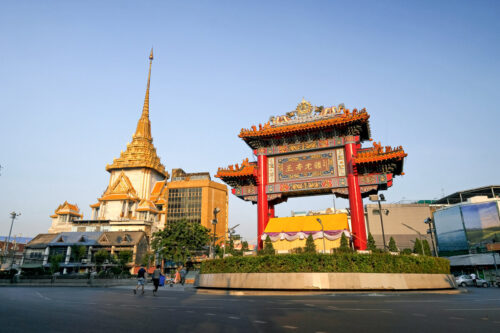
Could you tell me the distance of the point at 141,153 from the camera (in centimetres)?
8962

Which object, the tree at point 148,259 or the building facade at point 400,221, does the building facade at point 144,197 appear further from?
the building facade at point 400,221

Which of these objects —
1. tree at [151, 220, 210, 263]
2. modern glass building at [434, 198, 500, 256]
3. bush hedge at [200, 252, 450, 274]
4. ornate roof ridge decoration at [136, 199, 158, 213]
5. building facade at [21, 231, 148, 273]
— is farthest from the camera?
ornate roof ridge decoration at [136, 199, 158, 213]

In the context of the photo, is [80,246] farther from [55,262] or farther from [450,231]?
[450,231]

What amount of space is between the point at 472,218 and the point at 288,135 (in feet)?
179

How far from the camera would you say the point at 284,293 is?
17.7 m

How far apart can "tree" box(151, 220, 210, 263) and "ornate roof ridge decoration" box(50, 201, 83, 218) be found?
137ft

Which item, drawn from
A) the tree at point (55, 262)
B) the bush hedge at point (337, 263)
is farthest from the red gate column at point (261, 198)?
the tree at point (55, 262)

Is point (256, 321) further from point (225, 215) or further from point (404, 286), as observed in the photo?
point (225, 215)

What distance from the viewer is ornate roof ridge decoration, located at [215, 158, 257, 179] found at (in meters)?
27.1

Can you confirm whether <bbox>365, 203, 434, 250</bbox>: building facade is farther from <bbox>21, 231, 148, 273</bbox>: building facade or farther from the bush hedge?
the bush hedge

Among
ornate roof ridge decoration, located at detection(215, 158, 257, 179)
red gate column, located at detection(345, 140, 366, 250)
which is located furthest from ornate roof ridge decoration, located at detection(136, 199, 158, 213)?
red gate column, located at detection(345, 140, 366, 250)

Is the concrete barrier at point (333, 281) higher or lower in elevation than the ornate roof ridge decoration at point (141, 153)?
lower

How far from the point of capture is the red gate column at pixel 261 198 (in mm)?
26031

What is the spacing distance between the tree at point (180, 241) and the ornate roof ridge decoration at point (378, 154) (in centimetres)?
3755
